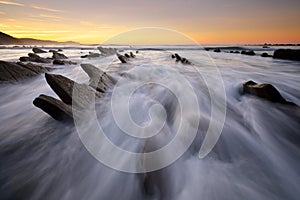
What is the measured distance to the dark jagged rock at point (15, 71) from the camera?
19.0 feet

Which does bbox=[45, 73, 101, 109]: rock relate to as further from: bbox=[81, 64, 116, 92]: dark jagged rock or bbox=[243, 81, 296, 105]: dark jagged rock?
bbox=[243, 81, 296, 105]: dark jagged rock

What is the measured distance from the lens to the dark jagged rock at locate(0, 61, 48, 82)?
5793 mm

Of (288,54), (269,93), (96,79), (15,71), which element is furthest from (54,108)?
(288,54)

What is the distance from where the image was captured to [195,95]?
453 centimetres

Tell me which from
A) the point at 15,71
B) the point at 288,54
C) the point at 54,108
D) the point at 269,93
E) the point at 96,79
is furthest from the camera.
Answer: the point at 288,54

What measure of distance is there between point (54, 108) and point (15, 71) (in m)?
4.92

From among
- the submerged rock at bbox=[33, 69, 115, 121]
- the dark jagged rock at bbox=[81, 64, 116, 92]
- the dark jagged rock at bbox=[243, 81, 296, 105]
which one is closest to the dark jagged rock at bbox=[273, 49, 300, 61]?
the dark jagged rock at bbox=[243, 81, 296, 105]

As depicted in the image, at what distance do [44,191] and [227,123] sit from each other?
2.90 m

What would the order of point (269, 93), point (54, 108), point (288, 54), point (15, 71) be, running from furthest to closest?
point (288, 54) → point (15, 71) → point (269, 93) → point (54, 108)

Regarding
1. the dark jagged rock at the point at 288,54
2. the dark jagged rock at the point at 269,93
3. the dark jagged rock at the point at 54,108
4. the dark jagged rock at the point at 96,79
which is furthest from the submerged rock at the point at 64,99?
the dark jagged rock at the point at 288,54

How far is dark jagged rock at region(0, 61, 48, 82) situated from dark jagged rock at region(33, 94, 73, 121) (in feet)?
13.8

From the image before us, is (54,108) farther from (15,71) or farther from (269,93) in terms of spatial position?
(15,71)

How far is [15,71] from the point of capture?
6.32 m

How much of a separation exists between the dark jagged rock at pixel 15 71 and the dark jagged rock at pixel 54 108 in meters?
4.20
